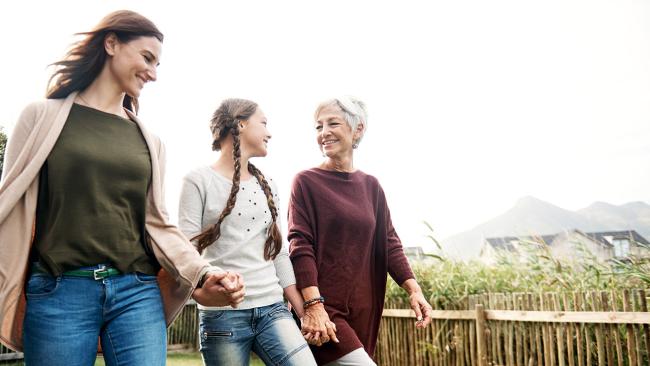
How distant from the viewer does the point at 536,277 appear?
6805mm

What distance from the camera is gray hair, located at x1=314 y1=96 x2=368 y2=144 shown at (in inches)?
127

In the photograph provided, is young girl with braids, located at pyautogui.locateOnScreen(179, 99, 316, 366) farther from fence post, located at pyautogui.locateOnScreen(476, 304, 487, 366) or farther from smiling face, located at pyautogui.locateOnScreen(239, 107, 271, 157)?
fence post, located at pyautogui.locateOnScreen(476, 304, 487, 366)

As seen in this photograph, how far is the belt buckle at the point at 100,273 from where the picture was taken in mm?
1959

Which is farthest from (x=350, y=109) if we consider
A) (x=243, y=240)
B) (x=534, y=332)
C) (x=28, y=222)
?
(x=534, y=332)

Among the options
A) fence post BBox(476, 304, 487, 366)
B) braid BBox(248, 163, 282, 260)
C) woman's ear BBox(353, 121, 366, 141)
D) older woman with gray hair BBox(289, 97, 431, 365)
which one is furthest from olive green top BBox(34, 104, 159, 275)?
fence post BBox(476, 304, 487, 366)

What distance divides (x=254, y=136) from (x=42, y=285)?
127 centimetres

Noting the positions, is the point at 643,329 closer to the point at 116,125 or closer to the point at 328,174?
the point at 328,174

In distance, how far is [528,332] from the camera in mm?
6023

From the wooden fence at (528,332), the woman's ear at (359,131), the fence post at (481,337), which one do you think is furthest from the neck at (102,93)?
the fence post at (481,337)

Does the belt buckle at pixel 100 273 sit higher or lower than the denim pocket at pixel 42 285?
higher

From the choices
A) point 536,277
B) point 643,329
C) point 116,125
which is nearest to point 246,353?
point 116,125

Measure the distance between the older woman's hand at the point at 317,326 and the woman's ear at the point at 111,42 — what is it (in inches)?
54.7

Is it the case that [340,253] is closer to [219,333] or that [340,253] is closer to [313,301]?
[313,301]

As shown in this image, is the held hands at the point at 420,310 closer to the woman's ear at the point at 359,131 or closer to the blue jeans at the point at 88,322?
the woman's ear at the point at 359,131
